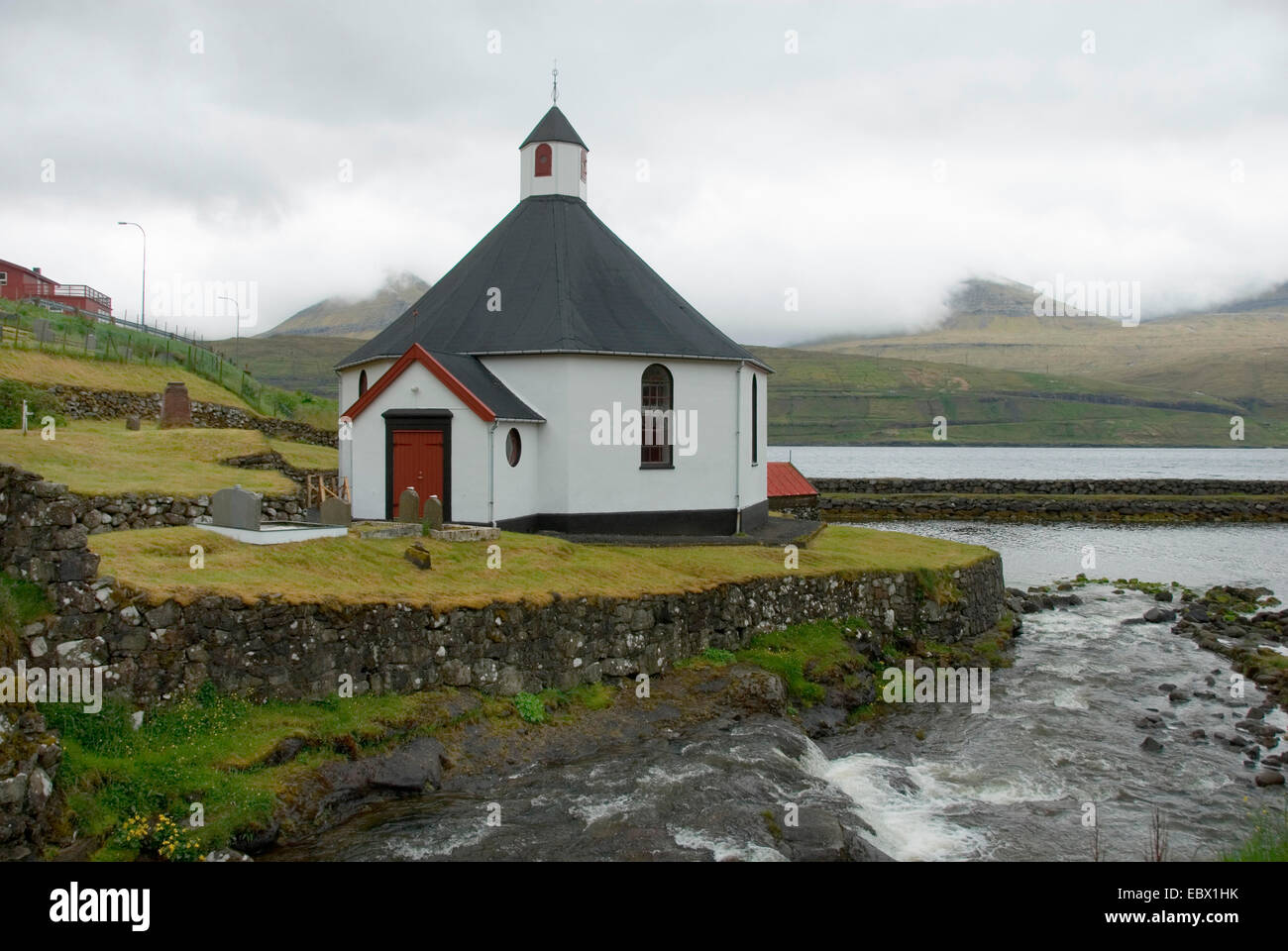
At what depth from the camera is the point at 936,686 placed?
23234mm

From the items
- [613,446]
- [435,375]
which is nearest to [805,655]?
[613,446]

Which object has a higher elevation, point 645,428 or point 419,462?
point 645,428

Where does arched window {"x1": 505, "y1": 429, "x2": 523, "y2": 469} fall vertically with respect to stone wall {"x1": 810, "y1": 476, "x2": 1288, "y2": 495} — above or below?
above

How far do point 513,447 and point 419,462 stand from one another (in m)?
2.61

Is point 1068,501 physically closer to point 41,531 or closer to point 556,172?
point 556,172

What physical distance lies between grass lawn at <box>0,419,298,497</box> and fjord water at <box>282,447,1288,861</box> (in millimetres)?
14241

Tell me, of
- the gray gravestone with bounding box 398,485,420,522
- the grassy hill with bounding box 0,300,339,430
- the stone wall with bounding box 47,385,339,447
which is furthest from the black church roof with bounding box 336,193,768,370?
the grassy hill with bounding box 0,300,339,430

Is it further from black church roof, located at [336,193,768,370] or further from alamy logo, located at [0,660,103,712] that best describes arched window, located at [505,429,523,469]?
alamy logo, located at [0,660,103,712]

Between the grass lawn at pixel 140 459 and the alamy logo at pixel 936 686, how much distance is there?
1759 centimetres

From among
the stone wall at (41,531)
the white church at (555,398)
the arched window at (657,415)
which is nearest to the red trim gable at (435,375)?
the white church at (555,398)

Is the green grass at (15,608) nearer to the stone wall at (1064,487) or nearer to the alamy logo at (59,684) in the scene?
the alamy logo at (59,684)

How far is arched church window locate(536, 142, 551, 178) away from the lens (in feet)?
105
